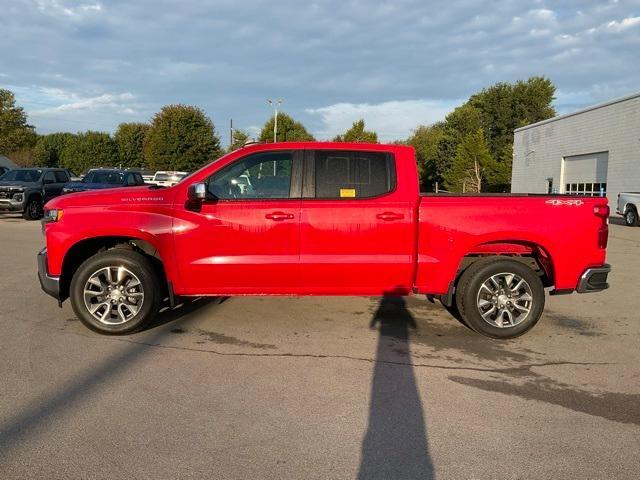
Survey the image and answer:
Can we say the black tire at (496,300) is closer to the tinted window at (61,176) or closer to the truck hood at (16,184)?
the truck hood at (16,184)

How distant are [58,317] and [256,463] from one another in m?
4.08

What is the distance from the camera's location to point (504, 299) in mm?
5664

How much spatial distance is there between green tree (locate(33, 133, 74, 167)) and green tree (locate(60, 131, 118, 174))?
236cm

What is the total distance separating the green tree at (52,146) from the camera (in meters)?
85.9

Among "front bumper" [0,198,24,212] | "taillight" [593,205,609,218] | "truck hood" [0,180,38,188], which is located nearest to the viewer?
"taillight" [593,205,609,218]

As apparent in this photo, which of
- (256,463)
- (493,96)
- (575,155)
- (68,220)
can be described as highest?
(493,96)

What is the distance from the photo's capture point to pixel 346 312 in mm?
6703

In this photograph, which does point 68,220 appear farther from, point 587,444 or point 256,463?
point 587,444

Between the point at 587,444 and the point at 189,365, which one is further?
the point at 189,365

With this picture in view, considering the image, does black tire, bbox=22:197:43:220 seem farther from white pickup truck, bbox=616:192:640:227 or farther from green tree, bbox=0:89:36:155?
green tree, bbox=0:89:36:155

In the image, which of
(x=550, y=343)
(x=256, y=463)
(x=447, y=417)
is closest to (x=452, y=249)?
(x=550, y=343)

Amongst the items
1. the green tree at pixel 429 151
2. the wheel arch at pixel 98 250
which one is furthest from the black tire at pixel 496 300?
the green tree at pixel 429 151

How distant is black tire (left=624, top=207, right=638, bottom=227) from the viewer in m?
20.4

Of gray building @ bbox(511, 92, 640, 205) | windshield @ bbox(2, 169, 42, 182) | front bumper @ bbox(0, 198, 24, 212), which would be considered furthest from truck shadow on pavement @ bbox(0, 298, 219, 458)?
gray building @ bbox(511, 92, 640, 205)
